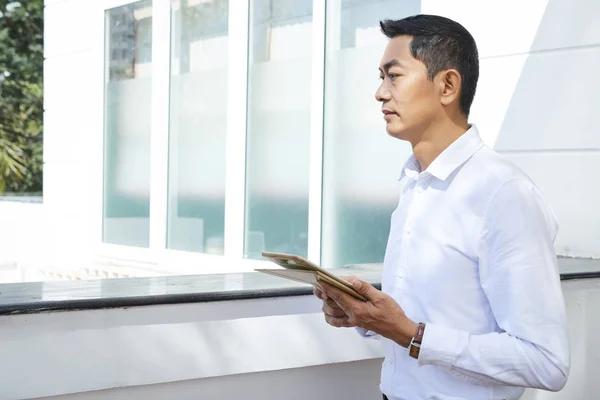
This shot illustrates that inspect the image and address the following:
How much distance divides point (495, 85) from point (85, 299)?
7.03 ft

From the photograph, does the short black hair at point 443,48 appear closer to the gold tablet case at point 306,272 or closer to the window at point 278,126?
the gold tablet case at point 306,272

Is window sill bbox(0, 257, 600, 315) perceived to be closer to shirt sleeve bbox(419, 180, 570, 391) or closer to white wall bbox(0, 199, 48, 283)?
shirt sleeve bbox(419, 180, 570, 391)

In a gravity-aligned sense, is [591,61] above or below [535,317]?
above

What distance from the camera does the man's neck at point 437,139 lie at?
194 centimetres

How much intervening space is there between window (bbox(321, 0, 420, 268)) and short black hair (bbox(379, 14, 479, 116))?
2.34 meters

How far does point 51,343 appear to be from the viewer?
196 centimetres

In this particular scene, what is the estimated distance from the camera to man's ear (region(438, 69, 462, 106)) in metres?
1.91

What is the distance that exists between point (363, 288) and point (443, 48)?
589mm

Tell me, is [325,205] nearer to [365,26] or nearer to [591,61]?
[365,26]

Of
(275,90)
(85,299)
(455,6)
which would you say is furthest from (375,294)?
(275,90)

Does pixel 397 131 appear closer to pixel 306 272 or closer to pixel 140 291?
pixel 306 272

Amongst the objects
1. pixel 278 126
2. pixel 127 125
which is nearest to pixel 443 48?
pixel 278 126

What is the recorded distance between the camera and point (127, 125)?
669 centimetres

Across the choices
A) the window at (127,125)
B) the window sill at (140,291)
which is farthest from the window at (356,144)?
the window at (127,125)
